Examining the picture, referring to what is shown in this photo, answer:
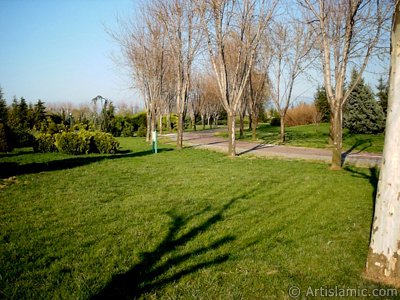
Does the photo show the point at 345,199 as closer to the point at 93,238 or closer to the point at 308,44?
the point at 93,238

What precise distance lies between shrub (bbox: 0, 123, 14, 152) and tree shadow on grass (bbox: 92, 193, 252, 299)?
52.5ft

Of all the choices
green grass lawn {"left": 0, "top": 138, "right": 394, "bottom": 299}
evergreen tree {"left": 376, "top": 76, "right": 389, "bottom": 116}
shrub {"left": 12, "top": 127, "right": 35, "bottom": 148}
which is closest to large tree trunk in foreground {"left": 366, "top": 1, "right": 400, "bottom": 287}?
green grass lawn {"left": 0, "top": 138, "right": 394, "bottom": 299}

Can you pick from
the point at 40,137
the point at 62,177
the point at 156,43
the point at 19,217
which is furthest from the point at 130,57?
the point at 19,217

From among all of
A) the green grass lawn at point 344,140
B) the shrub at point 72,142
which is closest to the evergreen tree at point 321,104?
the green grass lawn at point 344,140

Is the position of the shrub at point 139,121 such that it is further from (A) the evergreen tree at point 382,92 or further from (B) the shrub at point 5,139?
(A) the evergreen tree at point 382,92

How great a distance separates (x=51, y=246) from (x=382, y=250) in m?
4.56

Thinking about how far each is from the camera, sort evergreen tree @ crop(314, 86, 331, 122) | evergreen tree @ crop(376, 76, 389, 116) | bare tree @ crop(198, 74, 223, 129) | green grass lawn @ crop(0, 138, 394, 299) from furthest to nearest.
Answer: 1. bare tree @ crop(198, 74, 223, 129)
2. evergreen tree @ crop(314, 86, 331, 122)
3. evergreen tree @ crop(376, 76, 389, 116)
4. green grass lawn @ crop(0, 138, 394, 299)

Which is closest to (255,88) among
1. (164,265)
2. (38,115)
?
(164,265)

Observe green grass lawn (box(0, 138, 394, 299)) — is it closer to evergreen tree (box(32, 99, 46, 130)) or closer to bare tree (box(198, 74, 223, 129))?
evergreen tree (box(32, 99, 46, 130))

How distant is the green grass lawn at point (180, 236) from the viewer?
3.62 meters

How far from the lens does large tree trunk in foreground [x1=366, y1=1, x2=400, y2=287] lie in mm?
3658

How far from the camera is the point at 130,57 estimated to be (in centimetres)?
2603

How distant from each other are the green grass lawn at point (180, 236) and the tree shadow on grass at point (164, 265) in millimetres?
15

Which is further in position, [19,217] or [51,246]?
[19,217]
